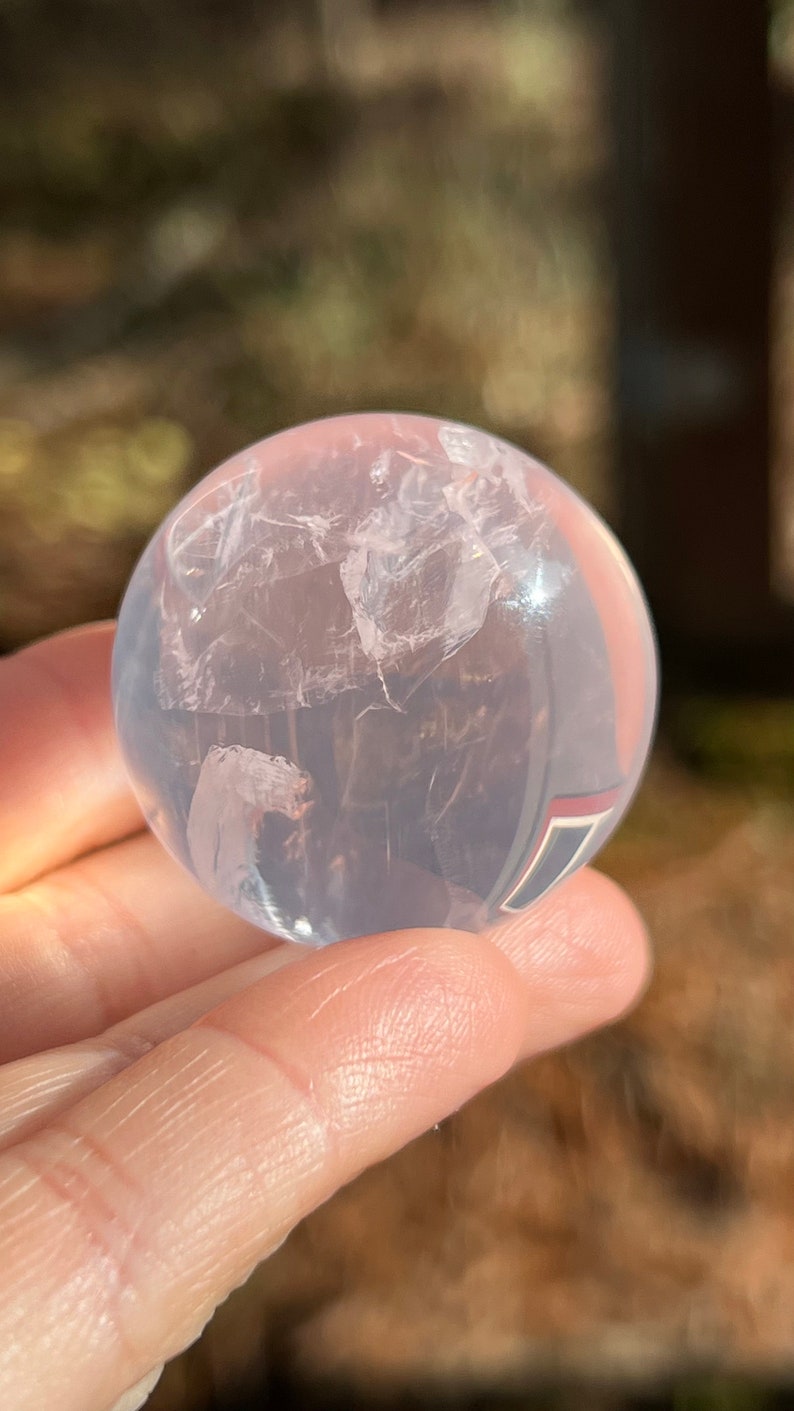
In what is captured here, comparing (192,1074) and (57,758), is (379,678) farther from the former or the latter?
(57,758)

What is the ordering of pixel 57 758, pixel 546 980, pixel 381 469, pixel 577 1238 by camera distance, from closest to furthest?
pixel 381 469 → pixel 546 980 → pixel 57 758 → pixel 577 1238

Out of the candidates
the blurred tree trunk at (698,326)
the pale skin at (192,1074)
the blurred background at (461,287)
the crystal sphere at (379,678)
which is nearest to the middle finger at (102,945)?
the pale skin at (192,1074)

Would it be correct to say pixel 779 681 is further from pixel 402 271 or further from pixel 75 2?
pixel 75 2

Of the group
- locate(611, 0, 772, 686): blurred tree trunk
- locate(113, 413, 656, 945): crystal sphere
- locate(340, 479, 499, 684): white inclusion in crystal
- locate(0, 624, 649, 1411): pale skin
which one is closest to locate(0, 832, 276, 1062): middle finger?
locate(0, 624, 649, 1411): pale skin

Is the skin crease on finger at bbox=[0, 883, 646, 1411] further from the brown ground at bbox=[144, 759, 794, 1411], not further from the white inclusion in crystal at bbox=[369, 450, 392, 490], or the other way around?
the brown ground at bbox=[144, 759, 794, 1411]

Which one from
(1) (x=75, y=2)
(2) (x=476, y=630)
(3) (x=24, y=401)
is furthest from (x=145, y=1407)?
(1) (x=75, y=2)

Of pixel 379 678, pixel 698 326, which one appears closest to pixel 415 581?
pixel 379 678

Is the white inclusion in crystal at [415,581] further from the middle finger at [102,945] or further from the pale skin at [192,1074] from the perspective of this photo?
the middle finger at [102,945]
